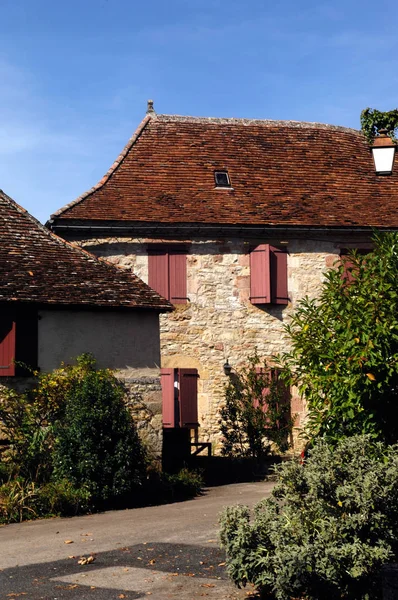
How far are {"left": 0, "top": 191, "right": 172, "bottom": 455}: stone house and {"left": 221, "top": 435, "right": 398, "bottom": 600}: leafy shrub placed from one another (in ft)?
25.0

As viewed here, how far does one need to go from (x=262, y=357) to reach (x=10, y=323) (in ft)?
22.8

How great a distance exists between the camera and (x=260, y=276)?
64.3 ft

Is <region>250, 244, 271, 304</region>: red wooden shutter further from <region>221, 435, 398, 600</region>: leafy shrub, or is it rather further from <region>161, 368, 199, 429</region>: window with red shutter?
<region>221, 435, 398, 600</region>: leafy shrub

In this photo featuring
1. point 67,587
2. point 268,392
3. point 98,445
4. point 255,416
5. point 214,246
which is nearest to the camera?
point 67,587

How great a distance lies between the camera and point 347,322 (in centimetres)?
938

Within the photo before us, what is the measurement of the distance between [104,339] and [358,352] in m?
6.70

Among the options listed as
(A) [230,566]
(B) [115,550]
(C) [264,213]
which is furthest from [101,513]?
(C) [264,213]

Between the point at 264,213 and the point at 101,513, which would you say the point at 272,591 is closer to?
the point at 101,513

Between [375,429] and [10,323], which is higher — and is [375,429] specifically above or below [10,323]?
below

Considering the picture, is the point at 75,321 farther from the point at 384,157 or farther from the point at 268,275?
the point at 384,157

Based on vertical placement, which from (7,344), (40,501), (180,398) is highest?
(7,344)

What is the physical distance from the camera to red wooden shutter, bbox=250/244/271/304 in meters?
19.5

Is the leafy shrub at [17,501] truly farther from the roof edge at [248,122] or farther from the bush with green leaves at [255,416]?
the roof edge at [248,122]

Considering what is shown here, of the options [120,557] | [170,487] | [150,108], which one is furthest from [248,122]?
[120,557]
